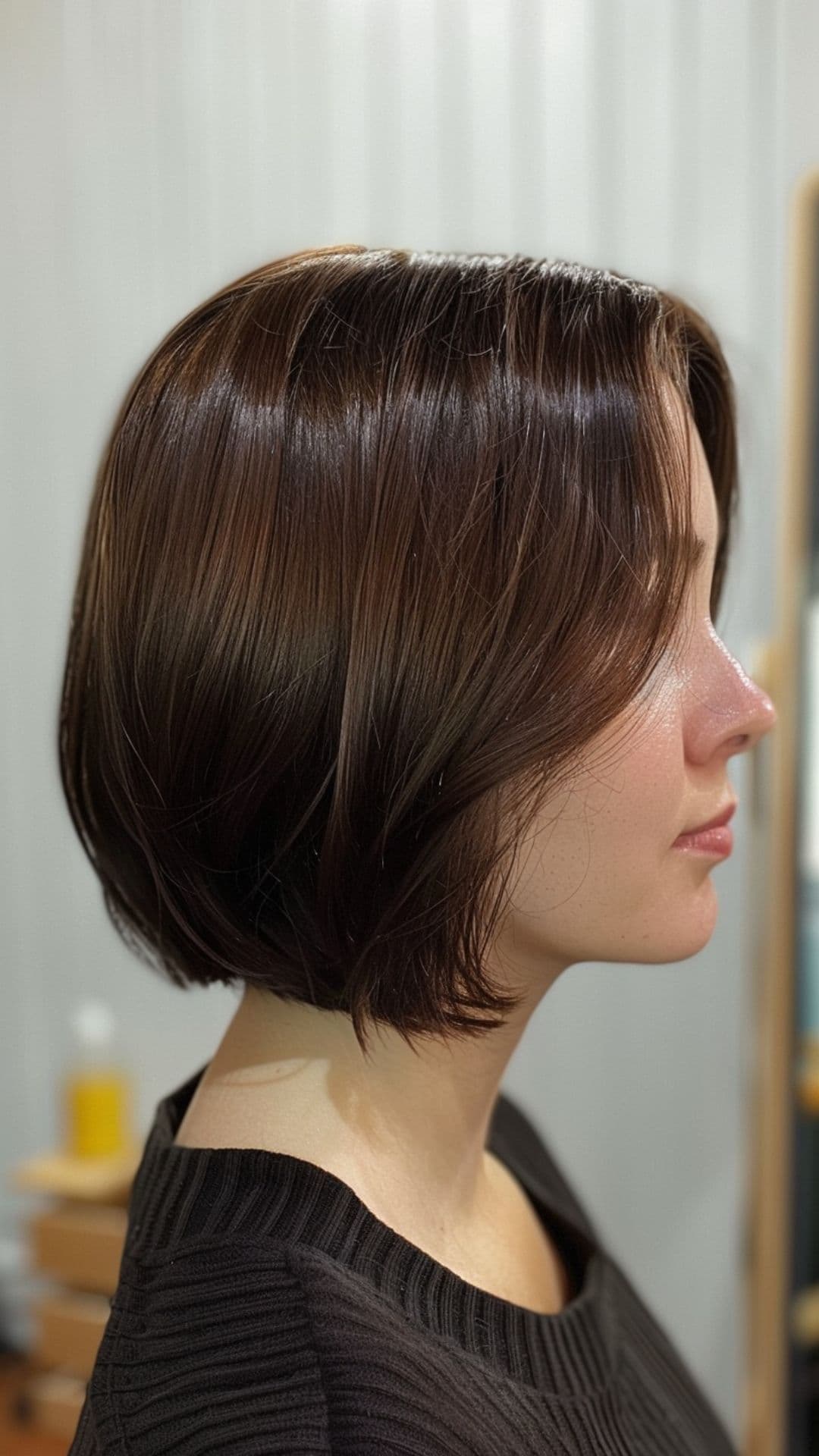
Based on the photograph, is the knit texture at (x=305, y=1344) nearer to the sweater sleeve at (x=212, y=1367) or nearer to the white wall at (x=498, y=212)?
the sweater sleeve at (x=212, y=1367)

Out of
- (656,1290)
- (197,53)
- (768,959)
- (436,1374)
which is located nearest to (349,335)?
(436,1374)

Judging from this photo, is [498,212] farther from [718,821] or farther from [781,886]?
[718,821]

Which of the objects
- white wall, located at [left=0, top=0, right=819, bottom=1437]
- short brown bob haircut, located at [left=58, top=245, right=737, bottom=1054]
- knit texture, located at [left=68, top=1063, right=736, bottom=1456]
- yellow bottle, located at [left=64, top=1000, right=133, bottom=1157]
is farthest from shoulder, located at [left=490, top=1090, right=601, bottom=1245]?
yellow bottle, located at [left=64, top=1000, right=133, bottom=1157]

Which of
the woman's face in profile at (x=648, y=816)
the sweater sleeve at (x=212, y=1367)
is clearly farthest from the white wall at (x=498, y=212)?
the sweater sleeve at (x=212, y=1367)

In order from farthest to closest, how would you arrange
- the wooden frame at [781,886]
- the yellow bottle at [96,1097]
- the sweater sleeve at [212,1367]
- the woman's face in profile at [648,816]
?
the yellow bottle at [96,1097]
the wooden frame at [781,886]
the woman's face in profile at [648,816]
the sweater sleeve at [212,1367]

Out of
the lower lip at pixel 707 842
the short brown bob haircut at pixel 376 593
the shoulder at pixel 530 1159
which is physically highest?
the short brown bob haircut at pixel 376 593

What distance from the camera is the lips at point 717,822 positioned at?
2.41ft

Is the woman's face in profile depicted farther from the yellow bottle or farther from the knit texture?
the yellow bottle

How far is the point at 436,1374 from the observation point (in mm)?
611

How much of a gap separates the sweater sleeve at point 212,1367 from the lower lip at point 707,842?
30 centimetres

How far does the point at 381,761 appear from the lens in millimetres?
628

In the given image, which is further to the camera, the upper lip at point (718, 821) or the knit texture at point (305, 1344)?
the upper lip at point (718, 821)

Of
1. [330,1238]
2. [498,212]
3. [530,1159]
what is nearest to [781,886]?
[530,1159]

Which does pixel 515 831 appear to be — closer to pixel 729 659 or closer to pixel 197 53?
pixel 729 659
